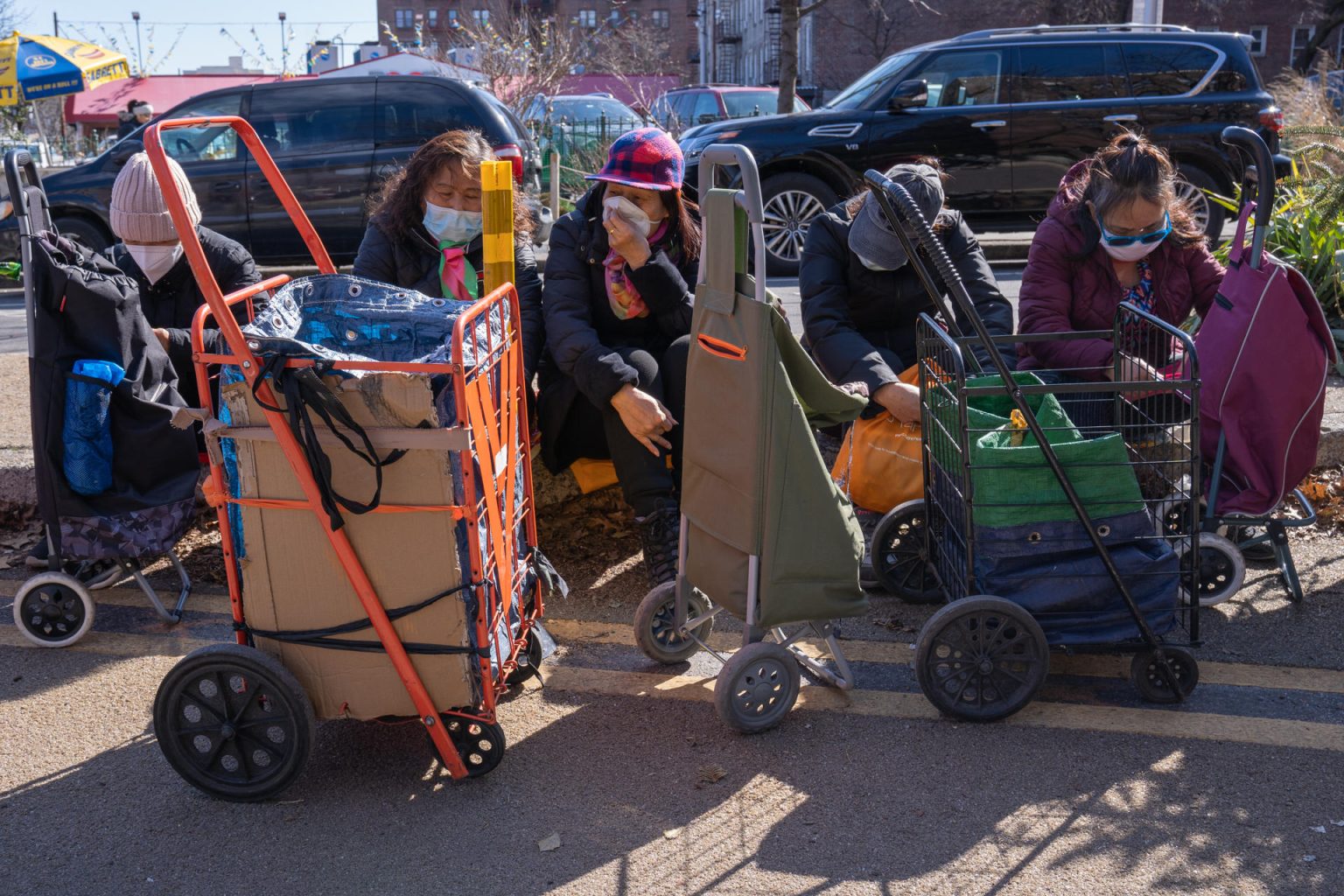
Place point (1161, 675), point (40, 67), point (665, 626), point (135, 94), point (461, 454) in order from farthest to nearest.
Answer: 1. point (135, 94)
2. point (40, 67)
3. point (665, 626)
4. point (1161, 675)
5. point (461, 454)

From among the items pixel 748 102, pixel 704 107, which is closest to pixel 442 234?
pixel 704 107

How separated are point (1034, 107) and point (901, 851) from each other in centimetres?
917

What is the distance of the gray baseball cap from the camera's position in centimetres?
405

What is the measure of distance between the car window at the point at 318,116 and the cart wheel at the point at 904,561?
339 inches

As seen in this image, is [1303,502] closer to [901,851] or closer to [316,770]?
[901,851]

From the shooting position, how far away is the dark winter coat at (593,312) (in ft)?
12.6

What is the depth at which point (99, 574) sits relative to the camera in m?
4.24

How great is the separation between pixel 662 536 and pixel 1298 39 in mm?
43900

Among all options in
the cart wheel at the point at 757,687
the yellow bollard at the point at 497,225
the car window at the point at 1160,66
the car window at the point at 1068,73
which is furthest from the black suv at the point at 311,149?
the cart wheel at the point at 757,687

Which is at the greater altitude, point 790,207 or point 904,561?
point 790,207

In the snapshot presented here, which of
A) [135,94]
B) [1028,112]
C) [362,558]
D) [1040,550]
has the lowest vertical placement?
[1040,550]

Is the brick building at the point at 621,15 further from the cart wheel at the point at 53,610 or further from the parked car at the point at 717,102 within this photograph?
the cart wheel at the point at 53,610

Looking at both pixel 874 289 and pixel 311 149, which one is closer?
pixel 874 289

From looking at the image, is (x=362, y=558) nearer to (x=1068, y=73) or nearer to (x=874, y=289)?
(x=874, y=289)
